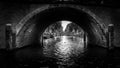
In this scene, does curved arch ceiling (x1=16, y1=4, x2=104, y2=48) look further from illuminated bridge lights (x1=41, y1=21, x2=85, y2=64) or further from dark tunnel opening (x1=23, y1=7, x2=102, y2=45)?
illuminated bridge lights (x1=41, y1=21, x2=85, y2=64)

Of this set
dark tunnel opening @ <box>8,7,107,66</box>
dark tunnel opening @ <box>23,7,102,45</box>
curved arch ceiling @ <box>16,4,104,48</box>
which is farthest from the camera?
dark tunnel opening @ <box>23,7,102,45</box>

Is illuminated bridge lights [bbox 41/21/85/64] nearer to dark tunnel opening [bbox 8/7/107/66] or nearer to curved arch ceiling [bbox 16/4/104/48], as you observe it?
dark tunnel opening [bbox 8/7/107/66]

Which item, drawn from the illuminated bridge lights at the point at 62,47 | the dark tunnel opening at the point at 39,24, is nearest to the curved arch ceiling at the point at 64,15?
the dark tunnel opening at the point at 39,24

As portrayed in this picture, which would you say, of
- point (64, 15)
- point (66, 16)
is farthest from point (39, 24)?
point (66, 16)

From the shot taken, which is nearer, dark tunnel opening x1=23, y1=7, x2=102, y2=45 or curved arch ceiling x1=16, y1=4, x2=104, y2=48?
curved arch ceiling x1=16, y1=4, x2=104, y2=48

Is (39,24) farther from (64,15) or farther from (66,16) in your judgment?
(66,16)

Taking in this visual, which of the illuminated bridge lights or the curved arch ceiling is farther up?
the curved arch ceiling

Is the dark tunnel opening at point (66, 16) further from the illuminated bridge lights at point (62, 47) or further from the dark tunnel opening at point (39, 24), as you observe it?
the illuminated bridge lights at point (62, 47)

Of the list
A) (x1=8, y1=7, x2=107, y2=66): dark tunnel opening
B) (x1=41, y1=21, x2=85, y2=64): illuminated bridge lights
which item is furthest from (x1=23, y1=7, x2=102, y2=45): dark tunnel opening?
(x1=41, y1=21, x2=85, y2=64): illuminated bridge lights

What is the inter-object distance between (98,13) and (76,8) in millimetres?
2643

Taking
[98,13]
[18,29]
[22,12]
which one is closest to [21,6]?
[22,12]

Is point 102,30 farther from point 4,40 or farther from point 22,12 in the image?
point 4,40

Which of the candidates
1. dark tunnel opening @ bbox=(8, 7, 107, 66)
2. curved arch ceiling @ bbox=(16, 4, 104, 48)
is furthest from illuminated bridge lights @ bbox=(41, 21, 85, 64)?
curved arch ceiling @ bbox=(16, 4, 104, 48)

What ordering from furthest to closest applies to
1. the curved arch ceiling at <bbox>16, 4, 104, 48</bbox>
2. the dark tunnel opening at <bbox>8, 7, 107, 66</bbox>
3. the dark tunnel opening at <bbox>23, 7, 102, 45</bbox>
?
the dark tunnel opening at <bbox>23, 7, 102, 45</bbox>, the curved arch ceiling at <bbox>16, 4, 104, 48</bbox>, the dark tunnel opening at <bbox>8, 7, 107, 66</bbox>
